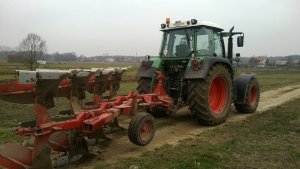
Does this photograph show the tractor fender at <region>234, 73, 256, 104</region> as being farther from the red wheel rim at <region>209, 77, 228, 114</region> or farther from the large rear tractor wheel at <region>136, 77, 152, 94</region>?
the large rear tractor wheel at <region>136, 77, 152, 94</region>

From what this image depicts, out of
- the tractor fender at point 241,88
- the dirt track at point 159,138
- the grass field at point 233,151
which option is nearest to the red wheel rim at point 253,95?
the tractor fender at point 241,88

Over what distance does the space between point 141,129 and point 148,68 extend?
3132 mm

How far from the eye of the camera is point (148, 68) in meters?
Result: 9.08

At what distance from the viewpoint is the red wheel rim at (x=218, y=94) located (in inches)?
344

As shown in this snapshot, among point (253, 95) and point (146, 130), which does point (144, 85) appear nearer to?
point (146, 130)

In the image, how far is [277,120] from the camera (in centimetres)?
860

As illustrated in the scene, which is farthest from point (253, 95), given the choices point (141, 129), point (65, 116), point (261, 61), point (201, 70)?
point (261, 61)

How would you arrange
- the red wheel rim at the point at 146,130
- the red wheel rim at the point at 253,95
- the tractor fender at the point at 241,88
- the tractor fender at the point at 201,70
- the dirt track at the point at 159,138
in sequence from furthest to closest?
the red wheel rim at the point at 253,95
the tractor fender at the point at 241,88
the tractor fender at the point at 201,70
the red wheel rim at the point at 146,130
the dirt track at the point at 159,138

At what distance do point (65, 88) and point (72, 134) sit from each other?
34.4 inches

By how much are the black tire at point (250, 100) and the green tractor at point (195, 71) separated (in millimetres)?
484

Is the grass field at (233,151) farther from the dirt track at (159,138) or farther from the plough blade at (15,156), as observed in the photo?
the plough blade at (15,156)

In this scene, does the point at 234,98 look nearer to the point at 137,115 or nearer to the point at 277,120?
the point at 277,120

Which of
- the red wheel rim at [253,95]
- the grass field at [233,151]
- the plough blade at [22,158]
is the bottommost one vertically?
Answer: the grass field at [233,151]

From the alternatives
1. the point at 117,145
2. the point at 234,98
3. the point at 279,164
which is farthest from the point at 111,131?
the point at 234,98
